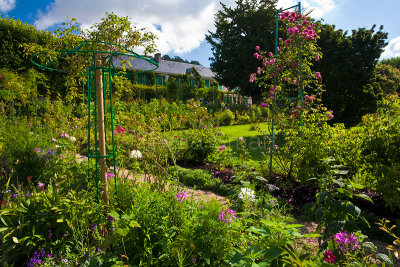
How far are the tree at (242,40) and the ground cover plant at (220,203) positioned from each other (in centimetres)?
1314

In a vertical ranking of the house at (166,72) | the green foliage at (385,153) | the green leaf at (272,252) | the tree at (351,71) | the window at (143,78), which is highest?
the house at (166,72)

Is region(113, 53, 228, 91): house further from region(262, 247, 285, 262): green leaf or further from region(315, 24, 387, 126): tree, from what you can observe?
region(262, 247, 285, 262): green leaf

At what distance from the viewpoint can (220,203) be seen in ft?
6.96

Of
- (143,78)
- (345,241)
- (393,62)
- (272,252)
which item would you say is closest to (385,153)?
→ (345,241)

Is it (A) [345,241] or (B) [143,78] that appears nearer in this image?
(A) [345,241]

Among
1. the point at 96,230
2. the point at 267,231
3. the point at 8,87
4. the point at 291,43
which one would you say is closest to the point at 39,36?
the point at 8,87

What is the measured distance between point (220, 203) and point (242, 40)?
18020 mm

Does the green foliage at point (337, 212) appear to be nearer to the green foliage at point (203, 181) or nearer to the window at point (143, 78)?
the green foliage at point (203, 181)

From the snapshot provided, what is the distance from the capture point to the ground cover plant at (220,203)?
1.65m

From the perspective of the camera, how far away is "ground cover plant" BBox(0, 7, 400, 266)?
1649 mm

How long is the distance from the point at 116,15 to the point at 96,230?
2.17 metres

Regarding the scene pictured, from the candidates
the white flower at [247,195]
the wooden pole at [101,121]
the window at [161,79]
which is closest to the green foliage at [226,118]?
the white flower at [247,195]

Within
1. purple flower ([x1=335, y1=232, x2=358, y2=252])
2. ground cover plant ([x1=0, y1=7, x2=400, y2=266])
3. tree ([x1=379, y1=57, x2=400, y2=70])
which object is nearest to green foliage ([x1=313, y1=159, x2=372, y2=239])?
ground cover plant ([x1=0, y1=7, x2=400, y2=266])

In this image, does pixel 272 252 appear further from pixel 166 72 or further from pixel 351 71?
pixel 166 72
